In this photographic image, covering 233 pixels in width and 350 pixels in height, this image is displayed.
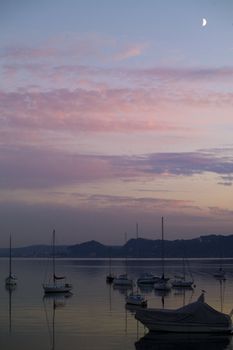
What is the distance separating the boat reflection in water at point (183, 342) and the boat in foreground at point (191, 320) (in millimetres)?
353

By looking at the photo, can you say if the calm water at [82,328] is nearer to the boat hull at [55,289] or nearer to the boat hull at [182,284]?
the boat hull at [55,289]

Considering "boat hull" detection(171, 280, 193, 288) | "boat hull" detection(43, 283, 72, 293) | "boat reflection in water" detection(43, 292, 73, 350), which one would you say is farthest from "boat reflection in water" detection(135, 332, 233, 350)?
"boat hull" detection(171, 280, 193, 288)

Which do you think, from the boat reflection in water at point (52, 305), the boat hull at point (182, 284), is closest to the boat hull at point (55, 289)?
the boat reflection in water at point (52, 305)

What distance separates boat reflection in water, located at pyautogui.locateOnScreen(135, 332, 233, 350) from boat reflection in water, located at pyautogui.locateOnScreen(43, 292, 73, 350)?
5236mm

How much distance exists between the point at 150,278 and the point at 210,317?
185 feet

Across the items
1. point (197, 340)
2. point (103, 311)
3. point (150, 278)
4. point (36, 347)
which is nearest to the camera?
point (36, 347)

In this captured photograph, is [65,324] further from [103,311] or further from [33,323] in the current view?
[103,311]

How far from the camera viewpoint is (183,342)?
3503cm

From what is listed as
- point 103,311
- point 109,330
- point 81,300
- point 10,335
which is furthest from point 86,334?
point 81,300

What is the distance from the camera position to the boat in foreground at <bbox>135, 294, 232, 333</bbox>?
121ft

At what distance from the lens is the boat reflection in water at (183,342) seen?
110 ft

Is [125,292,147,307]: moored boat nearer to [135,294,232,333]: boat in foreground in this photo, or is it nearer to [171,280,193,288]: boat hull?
[135,294,232,333]: boat in foreground

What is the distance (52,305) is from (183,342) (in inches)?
919

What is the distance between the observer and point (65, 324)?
137 ft
